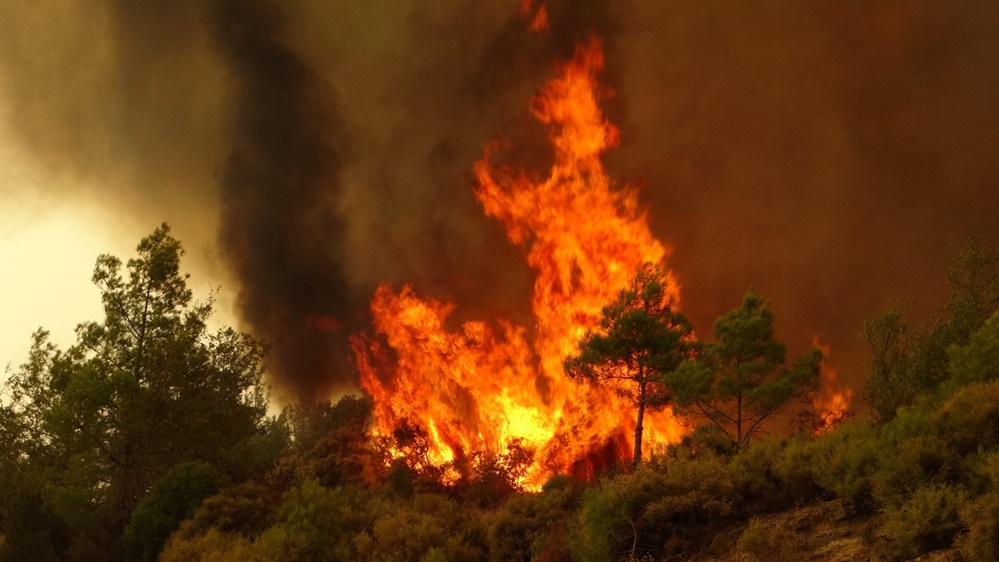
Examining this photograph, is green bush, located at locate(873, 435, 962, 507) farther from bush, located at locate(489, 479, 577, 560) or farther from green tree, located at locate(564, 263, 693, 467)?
green tree, located at locate(564, 263, 693, 467)

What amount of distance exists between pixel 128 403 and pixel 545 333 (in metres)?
15.2

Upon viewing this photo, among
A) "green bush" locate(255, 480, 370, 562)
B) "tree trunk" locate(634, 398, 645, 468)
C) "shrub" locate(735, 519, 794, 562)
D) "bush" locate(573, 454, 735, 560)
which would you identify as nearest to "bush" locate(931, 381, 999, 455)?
"shrub" locate(735, 519, 794, 562)

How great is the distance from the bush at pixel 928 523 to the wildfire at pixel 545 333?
16585 millimetres

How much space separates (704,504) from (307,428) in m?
39.6

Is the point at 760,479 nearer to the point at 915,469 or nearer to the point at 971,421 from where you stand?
the point at 915,469

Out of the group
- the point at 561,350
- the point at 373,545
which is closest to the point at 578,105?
the point at 561,350

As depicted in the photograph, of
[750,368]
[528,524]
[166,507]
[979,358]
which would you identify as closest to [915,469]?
[979,358]

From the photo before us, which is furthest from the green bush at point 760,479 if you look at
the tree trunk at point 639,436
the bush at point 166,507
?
the bush at point 166,507

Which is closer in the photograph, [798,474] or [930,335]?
[798,474]

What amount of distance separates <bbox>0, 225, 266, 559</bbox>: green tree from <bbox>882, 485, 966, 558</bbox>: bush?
22380 millimetres

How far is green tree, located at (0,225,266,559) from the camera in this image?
25.6 metres

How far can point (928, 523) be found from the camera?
955 cm

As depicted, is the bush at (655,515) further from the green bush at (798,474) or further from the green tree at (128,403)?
the green tree at (128,403)

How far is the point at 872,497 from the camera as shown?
37.5 feet
